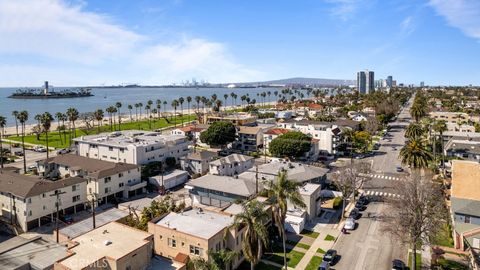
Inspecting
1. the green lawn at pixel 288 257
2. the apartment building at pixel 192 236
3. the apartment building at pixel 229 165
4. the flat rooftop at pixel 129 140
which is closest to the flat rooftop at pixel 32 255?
the apartment building at pixel 192 236

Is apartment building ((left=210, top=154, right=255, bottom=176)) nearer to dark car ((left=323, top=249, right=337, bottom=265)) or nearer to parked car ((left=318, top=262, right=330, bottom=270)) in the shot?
dark car ((left=323, top=249, right=337, bottom=265))

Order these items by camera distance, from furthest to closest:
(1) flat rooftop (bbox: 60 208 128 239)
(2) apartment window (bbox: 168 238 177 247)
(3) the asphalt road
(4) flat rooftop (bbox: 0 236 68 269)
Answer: (1) flat rooftop (bbox: 60 208 128 239) < (3) the asphalt road < (2) apartment window (bbox: 168 238 177 247) < (4) flat rooftop (bbox: 0 236 68 269)

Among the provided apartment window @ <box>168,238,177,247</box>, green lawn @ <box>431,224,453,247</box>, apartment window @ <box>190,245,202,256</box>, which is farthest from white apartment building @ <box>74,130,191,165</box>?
green lawn @ <box>431,224,453,247</box>

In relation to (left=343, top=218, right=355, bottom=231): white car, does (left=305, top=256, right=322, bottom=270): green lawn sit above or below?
below

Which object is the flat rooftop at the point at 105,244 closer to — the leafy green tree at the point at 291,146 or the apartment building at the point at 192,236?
the apartment building at the point at 192,236

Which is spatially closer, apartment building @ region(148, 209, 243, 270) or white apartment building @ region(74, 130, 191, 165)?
apartment building @ region(148, 209, 243, 270)

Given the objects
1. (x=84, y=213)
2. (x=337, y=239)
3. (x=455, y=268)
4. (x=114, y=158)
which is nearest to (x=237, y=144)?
(x=114, y=158)

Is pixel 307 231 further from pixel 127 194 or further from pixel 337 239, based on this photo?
pixel 127 194
